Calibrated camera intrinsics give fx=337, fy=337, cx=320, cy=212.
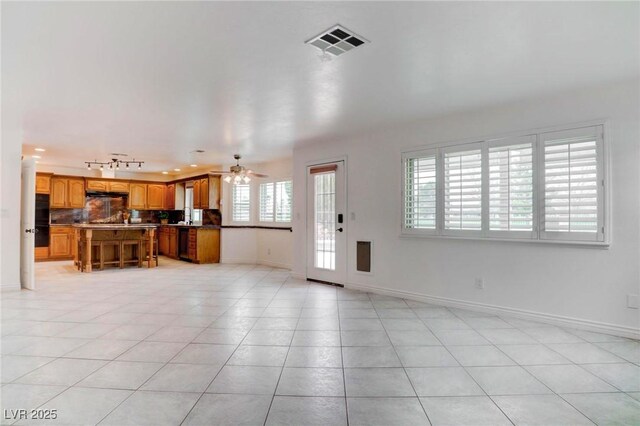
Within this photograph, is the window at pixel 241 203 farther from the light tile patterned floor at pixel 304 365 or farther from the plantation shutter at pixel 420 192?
the plantation shutter at pixel 420 192

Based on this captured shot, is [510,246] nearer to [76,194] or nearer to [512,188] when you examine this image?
[512,188]

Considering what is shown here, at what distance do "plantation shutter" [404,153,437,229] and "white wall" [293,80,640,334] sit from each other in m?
0.15

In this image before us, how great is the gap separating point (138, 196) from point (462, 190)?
9.30m

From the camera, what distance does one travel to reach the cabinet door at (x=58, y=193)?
8656 mm

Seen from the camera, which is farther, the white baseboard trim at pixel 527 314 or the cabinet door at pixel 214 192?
the cabinet door at pixel 214 192

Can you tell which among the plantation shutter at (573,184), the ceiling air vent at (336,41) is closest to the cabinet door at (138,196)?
the ceiling air vent at (336,41)

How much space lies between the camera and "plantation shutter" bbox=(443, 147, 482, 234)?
419cm

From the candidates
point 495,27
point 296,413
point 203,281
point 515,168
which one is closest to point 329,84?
point 495,27

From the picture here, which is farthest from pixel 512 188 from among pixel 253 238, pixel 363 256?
pixel 253 238

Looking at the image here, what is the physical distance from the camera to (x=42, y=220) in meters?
8.38

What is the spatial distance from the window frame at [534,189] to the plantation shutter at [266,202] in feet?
13.3

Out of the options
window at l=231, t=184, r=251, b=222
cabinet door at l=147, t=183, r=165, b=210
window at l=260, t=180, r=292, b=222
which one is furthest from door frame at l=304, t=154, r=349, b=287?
cabinet door at l=147, t=183, r=165, b=210

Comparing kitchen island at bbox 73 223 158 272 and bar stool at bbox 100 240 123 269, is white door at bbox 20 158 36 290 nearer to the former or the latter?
kitchen island at bbox 73 223 158 272

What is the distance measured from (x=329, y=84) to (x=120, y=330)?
328 cm
